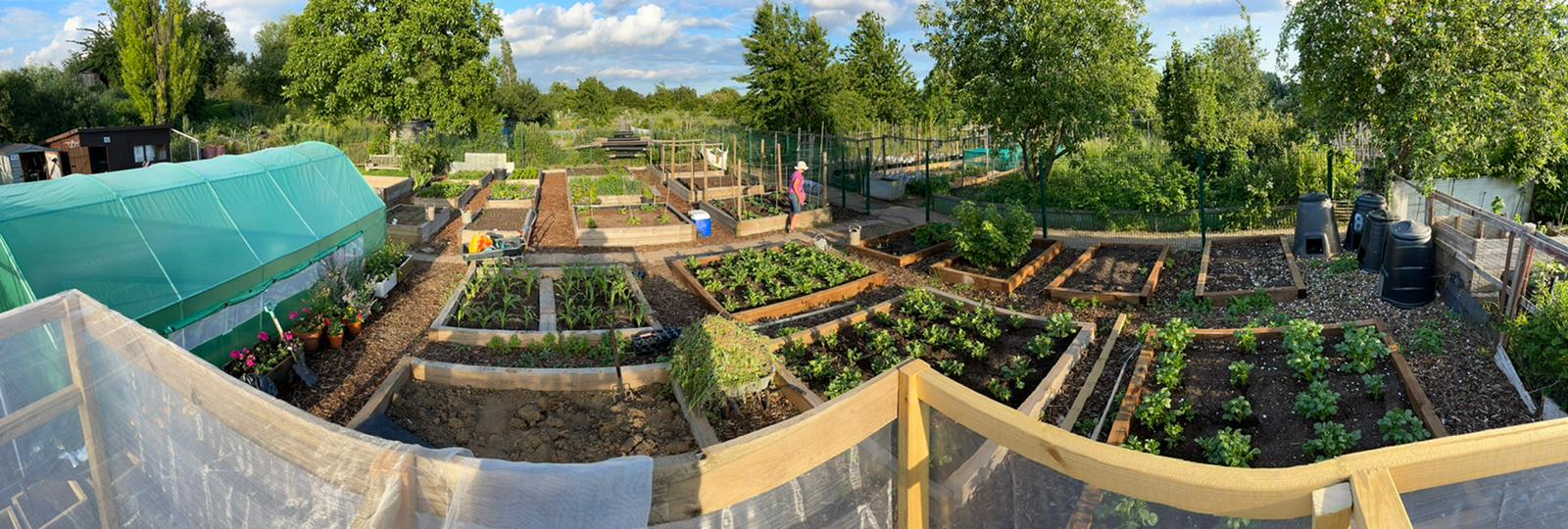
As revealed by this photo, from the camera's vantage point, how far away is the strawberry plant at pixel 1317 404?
536 cm

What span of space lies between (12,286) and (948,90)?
14.2m

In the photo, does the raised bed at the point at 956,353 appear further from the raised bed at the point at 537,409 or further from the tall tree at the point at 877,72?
the tall tree at the point at 877,72

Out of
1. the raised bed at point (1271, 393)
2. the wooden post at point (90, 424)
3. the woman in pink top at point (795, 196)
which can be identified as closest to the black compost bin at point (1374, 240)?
the raised bed at point (1271, 393)

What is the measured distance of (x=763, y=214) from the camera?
50.2ft

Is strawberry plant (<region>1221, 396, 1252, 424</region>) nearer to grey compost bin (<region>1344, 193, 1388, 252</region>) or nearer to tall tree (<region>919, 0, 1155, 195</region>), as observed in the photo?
grey compost bin (<region>1344, 193, 1388, 252</region>)

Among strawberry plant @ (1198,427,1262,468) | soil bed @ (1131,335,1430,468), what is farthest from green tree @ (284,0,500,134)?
strawberry plant @ (1198,427,1262,468)

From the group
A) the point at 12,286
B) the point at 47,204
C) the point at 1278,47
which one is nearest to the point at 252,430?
the point at 12,286

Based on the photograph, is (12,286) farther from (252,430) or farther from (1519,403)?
(1519,403)

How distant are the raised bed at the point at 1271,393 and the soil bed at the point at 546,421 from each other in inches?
127

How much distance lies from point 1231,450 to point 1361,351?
204 centimetres

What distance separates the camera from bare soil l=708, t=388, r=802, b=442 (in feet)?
20.0

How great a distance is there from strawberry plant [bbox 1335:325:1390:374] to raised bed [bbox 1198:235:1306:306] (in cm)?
228

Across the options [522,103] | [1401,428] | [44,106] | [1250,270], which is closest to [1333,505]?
[1401,428]

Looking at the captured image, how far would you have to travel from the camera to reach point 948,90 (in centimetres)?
1652
